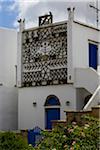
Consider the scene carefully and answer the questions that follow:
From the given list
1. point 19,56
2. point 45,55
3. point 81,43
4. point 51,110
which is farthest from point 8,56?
point 81,43

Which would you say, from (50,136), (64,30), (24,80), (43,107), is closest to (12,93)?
(24,80)

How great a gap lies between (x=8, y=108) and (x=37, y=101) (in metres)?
1.57

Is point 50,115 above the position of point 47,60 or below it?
below

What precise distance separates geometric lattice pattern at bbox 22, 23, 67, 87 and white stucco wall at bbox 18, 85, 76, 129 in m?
0.23

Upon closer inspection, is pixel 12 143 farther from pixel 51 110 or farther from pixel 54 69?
pixel 54 69

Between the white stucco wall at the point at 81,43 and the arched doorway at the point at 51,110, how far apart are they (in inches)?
53.0

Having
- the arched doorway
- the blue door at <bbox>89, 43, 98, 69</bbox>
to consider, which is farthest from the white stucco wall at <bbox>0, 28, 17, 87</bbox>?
the blue door at <bbox>89, 43, 98, 69</bbox>

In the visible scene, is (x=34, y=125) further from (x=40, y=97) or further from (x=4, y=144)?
(x=4, y=144)

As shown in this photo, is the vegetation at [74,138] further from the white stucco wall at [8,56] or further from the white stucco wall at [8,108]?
the white stucco wall at [8,56]

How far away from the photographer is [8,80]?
50.1 feet

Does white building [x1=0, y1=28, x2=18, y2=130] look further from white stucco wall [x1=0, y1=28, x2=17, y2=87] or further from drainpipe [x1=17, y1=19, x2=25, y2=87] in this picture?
drainpipe [x1=17, y1=19, x2=25, y2=87]

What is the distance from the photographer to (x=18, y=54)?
14125 mm

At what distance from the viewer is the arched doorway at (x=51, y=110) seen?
12.7 metres

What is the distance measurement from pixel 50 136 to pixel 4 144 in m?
1.34
